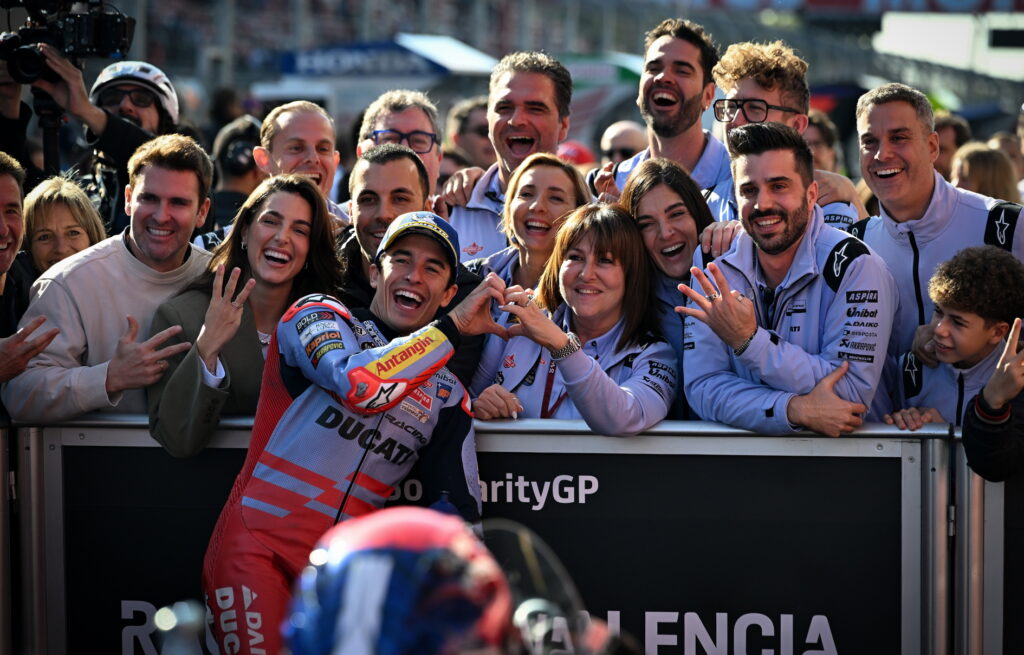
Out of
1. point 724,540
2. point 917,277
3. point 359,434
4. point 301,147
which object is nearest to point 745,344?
point 724,540

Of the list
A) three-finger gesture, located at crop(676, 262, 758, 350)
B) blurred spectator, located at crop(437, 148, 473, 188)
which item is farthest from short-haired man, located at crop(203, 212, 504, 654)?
blurred spectator, located at crop(437, 148, 473, 188)

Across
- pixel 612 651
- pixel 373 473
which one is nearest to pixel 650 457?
pixel 373 473

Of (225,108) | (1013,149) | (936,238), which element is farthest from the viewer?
(225,108)

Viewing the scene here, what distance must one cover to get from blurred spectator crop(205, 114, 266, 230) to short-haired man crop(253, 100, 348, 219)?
3.02 ft

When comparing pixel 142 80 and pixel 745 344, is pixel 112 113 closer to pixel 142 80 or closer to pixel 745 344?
pixel 142 80

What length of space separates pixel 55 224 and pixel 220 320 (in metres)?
1.73

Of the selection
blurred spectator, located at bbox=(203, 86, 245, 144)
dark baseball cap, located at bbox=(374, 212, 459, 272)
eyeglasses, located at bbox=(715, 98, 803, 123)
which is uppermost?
blurred spectator, located at bbox=(203, 86, 245, 144)

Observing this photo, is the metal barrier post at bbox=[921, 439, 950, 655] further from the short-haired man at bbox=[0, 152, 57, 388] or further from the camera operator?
the camera operator

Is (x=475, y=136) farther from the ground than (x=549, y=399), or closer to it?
farther from the ground

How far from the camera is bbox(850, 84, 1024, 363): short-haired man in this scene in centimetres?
477

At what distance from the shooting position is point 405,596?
185cm

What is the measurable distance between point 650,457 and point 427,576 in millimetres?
2383

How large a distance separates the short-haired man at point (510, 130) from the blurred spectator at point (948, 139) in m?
4.67

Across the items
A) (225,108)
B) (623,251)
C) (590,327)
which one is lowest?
(590,327)
